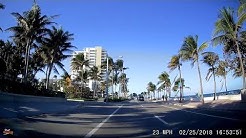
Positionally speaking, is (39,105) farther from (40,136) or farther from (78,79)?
(78,79)

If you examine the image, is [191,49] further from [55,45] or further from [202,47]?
[55,45]

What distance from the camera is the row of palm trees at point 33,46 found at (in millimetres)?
45875

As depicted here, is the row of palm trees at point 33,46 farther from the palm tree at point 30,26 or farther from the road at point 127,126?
the road at point 127,126

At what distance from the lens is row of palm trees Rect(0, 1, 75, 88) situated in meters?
45.9

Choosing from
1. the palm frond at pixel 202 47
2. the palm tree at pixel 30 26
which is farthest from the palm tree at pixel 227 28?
the palm tree at pixel 30 26

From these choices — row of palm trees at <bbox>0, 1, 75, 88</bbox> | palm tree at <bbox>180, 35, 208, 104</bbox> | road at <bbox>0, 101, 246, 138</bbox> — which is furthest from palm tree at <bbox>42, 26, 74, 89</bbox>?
road at <bbox>0, 101, 246, 138</bbox>

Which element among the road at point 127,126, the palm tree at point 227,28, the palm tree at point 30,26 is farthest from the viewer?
the palm tree at point 30,26

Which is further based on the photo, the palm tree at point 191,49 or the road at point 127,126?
the palm tree at point 191,49

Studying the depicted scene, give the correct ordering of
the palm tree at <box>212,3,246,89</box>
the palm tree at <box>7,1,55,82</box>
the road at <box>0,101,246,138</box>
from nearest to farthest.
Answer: the road at <box>0,101,246,138</box> → the palm tree at <box>212,3,246,89</box> → the palm tree at <box>7,1,55,82</box>

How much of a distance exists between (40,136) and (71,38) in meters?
48.5

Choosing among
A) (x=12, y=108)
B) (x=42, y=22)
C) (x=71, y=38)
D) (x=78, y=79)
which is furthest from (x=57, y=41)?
(x=78, y=79)

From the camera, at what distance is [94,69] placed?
128m

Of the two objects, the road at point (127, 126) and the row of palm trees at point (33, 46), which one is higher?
the row of palm trees at point (33, 46)

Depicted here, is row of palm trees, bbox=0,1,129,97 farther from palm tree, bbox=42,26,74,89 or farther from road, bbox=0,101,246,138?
road, bbox=0,101,246,138
